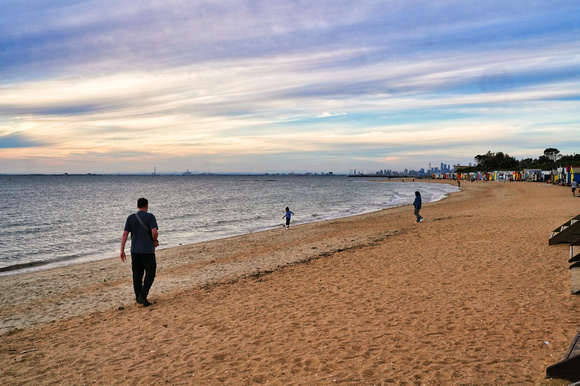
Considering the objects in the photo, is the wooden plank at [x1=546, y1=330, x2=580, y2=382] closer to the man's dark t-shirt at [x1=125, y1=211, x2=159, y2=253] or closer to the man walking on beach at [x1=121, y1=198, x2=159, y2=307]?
the man walking on beach at [x1=121, y1=198, x2=159, y2=307]

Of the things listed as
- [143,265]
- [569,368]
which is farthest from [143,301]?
[569,368]

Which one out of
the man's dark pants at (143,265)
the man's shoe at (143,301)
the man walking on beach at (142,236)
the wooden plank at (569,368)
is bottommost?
the man's shoe at (143,301)

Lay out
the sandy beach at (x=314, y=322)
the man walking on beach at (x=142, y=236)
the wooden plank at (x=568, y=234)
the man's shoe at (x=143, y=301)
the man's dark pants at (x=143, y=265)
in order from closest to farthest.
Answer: the sandy beach at (x=314, y=322) < the man walking on beach at (x=142, y=236) < the man's dark pants at (x=143, y=265) < the man's shoe at (x=143, y=301) < the wooden plank at (x=568, y=234)

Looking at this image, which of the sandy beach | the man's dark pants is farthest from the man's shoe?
the man's dark pants

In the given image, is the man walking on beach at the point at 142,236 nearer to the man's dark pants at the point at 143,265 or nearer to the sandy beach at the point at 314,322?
the man's dark pants at the point at 143,265

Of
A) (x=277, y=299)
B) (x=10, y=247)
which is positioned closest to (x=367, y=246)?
(x=277, y=299)

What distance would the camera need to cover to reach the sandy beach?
4.83 metres

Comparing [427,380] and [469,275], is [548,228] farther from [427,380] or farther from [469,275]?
[427,380]

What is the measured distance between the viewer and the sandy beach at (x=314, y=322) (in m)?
4.83

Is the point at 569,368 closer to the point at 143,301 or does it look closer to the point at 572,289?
the point at 572,289

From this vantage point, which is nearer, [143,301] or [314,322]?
[314,322]

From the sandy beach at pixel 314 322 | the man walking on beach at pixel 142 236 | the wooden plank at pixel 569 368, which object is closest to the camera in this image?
the wooden plank at pixel 569 368

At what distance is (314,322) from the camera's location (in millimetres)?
6516

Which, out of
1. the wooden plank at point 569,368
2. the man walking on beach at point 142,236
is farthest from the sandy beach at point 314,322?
the man walking on beach at point 142,236
